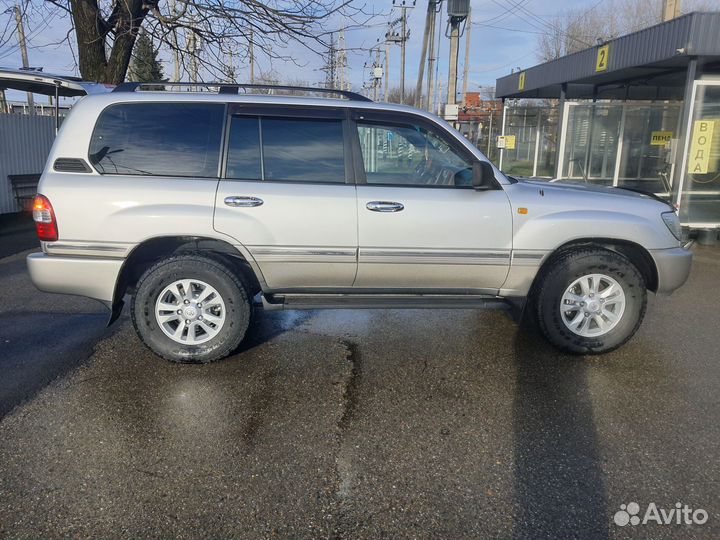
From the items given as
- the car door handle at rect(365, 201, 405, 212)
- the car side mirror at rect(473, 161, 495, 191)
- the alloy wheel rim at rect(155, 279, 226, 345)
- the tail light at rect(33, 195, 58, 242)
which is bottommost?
the alloy wheel rim at rect(155, 279, 226, 345)

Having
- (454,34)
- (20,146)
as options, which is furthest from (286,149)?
(454,34)

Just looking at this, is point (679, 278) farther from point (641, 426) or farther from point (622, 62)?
point (622, 62)

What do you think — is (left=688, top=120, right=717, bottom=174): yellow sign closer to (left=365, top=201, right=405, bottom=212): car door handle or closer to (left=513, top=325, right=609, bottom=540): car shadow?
(left=513, top=325, right=609, bottom=540): car shadow

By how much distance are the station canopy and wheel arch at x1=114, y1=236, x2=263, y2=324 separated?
8350mm

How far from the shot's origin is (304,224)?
424cm

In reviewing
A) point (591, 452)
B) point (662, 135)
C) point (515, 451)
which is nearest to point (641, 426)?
point (591, 452)

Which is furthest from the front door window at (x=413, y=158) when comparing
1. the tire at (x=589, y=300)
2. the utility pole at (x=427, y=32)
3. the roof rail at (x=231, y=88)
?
the utility pole at (x=427, y=32)

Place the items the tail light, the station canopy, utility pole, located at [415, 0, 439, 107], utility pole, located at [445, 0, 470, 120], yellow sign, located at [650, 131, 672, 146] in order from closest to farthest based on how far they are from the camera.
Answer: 1. the tail light
2. the station canopy
3. yellow sign, located at [650, 131, 672, 146]
4. utility pole, located at [445, 0, 470, 120]
5. utility pole, located at [415, 0, 439, 107]

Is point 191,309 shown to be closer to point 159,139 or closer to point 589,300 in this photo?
point 159,139

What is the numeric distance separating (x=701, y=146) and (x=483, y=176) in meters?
7.48

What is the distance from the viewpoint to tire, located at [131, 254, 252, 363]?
166 inches

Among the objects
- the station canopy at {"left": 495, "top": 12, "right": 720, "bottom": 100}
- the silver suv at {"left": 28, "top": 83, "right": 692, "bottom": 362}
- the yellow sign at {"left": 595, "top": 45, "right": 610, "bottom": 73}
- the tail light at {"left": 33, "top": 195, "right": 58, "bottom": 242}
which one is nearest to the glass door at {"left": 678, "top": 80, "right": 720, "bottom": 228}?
the station canopy at {"left": 495, "top": 12, "right": 720, "bottom": 100}

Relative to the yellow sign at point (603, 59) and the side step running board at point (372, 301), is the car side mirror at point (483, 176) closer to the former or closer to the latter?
the side step running board at point (372, 301)

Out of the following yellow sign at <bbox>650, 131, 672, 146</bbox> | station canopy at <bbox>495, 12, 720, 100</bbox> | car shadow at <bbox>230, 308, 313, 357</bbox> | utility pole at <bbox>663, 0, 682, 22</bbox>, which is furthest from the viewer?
yellow sign at <bbox>650, 131, 672, 146</bbox>
